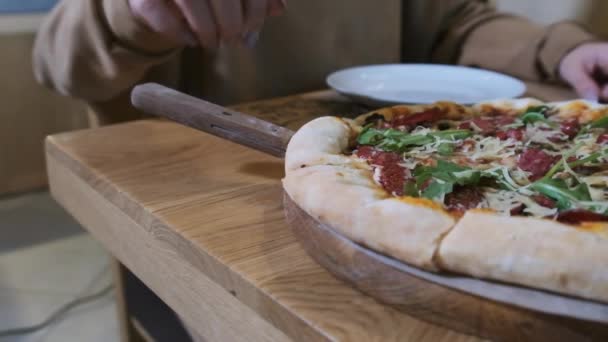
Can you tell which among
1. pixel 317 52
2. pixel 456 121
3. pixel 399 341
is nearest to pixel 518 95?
pixel 456 121

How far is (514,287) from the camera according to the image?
37cm

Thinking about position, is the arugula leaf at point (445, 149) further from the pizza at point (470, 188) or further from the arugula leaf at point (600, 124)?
the arugula leaf at point (600, 124)

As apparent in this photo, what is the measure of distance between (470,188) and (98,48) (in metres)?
0.61

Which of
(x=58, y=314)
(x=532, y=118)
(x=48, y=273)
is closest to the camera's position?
(x=532, y=118)

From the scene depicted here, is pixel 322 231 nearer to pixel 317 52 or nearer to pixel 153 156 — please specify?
pixel 153 156

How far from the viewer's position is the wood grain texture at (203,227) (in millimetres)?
417

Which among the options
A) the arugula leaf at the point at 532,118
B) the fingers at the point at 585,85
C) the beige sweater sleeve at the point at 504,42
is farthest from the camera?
the beige sweater sleeve at the point at 504,42

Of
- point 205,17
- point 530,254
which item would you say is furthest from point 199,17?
point 530,254

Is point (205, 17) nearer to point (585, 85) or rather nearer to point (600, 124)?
point (600, 124)

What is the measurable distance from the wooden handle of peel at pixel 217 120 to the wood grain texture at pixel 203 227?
0.06 meters

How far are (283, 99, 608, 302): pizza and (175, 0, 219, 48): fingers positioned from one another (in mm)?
205

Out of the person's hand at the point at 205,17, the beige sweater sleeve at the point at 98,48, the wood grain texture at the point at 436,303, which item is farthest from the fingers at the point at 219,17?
the wood grain texture at the point at 436,303

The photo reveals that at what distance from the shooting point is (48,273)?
55.2 inches

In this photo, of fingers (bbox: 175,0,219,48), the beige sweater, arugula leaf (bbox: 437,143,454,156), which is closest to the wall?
the beige sweater
